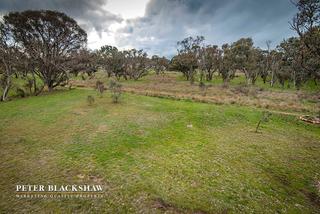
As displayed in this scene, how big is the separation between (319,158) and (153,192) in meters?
11.1

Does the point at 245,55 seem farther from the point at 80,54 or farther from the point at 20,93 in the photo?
the point at 20,93

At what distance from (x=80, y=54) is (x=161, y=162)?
3356 cm

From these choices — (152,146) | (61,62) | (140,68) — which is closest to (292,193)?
(152,146)

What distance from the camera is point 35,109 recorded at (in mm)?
20031

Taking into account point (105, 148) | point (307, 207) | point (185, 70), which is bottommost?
point (307, 207)

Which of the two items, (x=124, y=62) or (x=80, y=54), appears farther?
(x=124, y=62)

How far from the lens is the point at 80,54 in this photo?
122 feet

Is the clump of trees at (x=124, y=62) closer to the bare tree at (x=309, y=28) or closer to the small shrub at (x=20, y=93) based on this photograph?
the small shrub at (x=20, y=93)

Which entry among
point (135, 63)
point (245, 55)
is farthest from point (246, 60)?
point (135, 63)

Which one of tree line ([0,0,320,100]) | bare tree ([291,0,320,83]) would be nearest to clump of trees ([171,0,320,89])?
tree line ([0,0,320,100])

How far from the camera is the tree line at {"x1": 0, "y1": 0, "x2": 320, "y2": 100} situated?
20.5 m

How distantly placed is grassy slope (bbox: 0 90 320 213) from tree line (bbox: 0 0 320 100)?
29.9 feet

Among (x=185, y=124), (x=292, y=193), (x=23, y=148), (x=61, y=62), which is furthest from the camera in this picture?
(x=61, y=62)

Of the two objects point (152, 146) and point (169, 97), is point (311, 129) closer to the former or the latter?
point (152, 146)
